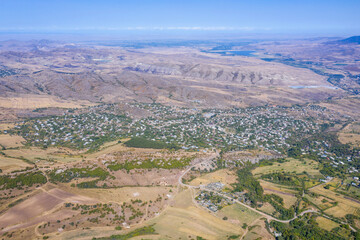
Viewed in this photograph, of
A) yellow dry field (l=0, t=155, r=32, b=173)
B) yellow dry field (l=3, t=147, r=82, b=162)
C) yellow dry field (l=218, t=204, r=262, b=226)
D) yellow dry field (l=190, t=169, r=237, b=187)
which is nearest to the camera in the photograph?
yellow dry field (l=218, t=204, r=262, b=226)

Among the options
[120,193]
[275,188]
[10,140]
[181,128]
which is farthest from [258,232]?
[10,140]

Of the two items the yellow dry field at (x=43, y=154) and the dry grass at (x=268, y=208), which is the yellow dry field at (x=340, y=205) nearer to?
the dry grass at (x=268, y=208)

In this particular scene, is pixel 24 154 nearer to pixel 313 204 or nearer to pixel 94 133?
pixel 94 133

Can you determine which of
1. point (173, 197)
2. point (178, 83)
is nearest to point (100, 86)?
point (178, 83)

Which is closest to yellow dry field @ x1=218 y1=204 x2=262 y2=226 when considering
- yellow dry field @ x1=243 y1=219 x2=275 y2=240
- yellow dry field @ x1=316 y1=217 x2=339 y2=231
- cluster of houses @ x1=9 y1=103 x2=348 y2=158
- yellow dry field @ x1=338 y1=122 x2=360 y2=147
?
yellow dry field @ x1=243 y1=219 x2=275 y2=240

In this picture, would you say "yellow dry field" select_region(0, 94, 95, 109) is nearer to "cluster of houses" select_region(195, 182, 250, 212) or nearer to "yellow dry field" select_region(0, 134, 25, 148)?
"yellow dry field" select_region(0, 134, 25, 148)

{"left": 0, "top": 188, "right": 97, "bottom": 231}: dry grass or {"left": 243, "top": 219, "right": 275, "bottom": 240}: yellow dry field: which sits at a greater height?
{"left": 0, "top": 188, "right": 97, "bottom": 231}: dry grass

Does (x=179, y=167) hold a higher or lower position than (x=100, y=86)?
lower
